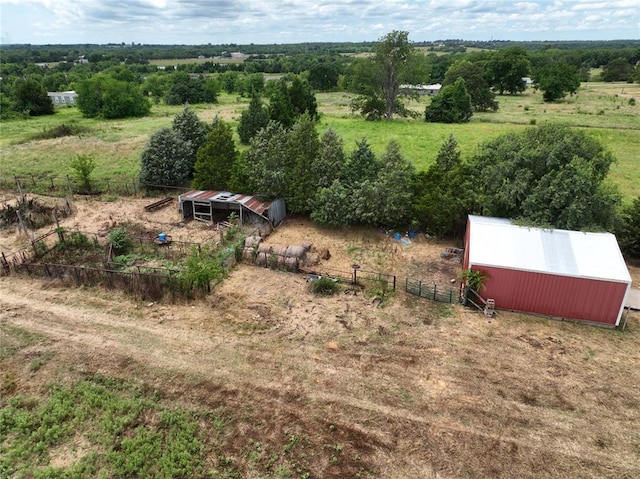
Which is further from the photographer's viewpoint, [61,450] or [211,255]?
[211,255]

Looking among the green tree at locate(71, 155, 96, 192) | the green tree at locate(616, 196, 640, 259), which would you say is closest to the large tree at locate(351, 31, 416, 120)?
the green tree at locate(71, 155, 96, 192)

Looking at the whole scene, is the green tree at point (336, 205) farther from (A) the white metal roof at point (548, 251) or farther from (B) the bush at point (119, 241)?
(B) the bush at point (119, 241)

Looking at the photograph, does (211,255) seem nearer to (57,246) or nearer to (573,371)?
(57,246)

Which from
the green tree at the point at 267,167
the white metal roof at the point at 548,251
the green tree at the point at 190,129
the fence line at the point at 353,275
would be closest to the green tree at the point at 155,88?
the green tree at the point at 190,129

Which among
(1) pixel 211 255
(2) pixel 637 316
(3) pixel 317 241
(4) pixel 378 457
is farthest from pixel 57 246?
(2) pixel 637 316

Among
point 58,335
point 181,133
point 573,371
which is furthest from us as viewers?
point 181,133

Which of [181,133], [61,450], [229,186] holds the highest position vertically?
[181,133]
